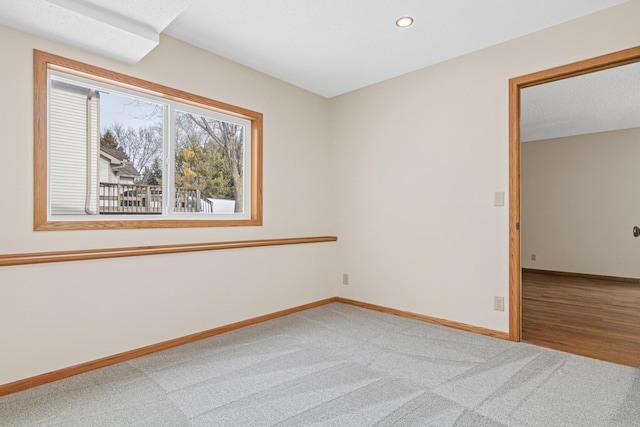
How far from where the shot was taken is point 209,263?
2.86 metres

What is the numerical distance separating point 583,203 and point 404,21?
5325 millimetres

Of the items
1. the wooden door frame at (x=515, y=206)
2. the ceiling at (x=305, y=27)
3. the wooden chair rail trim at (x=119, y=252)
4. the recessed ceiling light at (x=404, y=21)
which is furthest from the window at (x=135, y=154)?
the wooden door frame at (x=515, y=206)

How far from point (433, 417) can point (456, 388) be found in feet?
1.16

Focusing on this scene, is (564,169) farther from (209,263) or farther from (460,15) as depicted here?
(209,263)

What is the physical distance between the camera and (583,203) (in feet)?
19.3

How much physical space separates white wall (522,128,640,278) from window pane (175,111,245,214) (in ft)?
18.4

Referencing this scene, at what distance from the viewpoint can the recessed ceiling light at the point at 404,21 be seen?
2.43 meters

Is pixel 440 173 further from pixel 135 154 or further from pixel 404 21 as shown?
pixel 135 154

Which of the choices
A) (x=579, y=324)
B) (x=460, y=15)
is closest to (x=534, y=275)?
(x=579, y=324)

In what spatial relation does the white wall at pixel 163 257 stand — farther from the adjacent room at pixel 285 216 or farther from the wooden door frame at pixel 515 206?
the wooden door frame at pixel 515 206

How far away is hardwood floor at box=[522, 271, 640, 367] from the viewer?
2.59 metres

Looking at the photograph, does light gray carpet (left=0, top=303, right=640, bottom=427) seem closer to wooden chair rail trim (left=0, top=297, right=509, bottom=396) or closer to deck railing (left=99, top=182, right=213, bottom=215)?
wooden chair rail trim (left=0, top=297, right=509, bottom=396)

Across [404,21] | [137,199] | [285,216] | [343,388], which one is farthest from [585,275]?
[137,199]

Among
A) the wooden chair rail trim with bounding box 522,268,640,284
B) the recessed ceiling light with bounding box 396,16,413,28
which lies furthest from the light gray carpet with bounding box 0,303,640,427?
the wooden chair rail trim with bounding box 522,268,640,284
